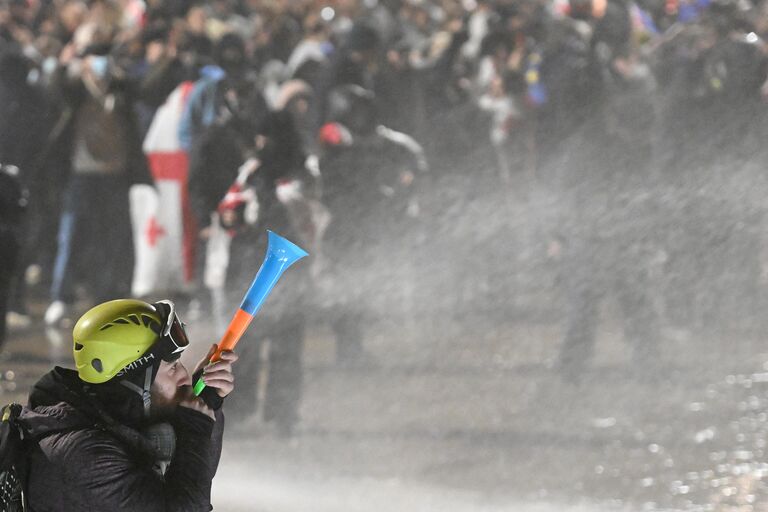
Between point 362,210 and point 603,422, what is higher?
point 362,210

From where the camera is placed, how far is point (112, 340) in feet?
5.61

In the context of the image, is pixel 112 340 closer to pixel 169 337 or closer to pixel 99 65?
pixel 169 337

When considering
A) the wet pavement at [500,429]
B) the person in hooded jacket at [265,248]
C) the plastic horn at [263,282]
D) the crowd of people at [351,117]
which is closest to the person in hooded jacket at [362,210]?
the crowd of people at [351,117]

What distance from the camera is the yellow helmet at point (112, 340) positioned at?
1709 mm

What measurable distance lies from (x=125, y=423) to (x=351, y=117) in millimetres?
4802

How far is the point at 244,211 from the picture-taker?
5199 mm

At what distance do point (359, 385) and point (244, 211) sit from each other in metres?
0.99

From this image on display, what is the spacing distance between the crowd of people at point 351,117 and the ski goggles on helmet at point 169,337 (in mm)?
3962

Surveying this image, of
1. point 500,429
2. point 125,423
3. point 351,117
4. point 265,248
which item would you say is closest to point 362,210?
point 351,117

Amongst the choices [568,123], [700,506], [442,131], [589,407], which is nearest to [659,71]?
[568,123]

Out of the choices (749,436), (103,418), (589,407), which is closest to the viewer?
(103,418)

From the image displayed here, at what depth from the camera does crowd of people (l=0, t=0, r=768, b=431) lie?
20.2 ft

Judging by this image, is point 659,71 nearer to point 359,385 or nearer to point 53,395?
point 359,385

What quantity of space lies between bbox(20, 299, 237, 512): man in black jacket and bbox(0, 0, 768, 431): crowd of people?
3.99 meters
